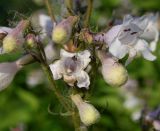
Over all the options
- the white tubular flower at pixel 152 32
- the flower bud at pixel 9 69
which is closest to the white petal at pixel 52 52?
the flower bud at pixel 9 69

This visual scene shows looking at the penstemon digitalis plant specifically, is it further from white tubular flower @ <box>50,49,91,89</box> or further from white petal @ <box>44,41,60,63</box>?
white petal @ <box>44,41,60,63</box>

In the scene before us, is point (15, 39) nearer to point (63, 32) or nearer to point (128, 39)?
point (63, 32)

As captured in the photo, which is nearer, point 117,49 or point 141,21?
point 117,49

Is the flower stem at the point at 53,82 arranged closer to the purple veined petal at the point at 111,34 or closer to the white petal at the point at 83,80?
the white petal at the point at 83,80

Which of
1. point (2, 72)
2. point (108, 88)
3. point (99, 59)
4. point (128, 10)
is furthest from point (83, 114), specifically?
point (128, 10)

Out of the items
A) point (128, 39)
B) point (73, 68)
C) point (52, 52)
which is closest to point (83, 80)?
point (73, 68)

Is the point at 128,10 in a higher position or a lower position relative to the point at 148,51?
lower

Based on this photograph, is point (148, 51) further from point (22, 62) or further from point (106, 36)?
point (22, 62)
